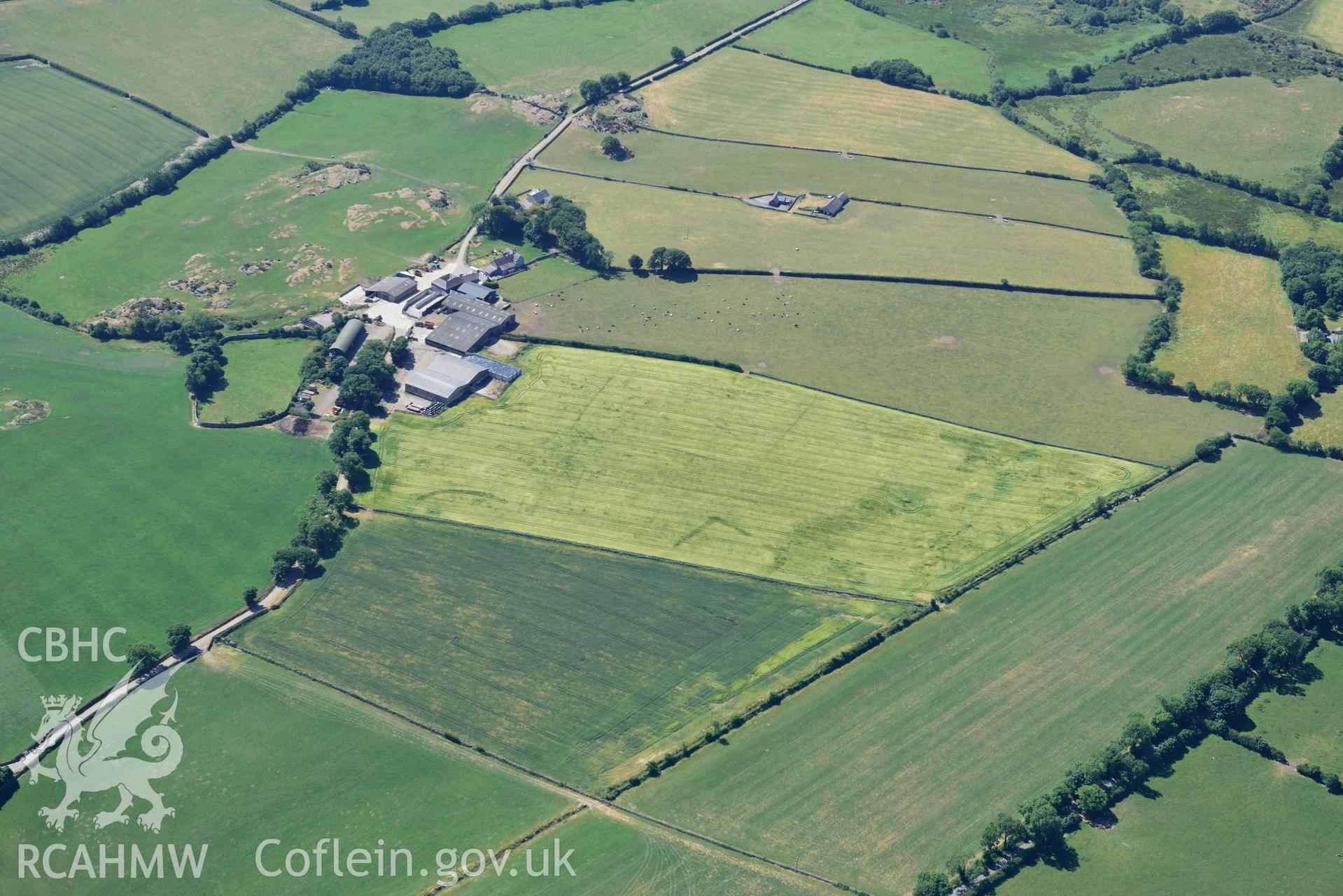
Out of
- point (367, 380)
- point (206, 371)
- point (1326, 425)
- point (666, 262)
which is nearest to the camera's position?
point (1326, 425)

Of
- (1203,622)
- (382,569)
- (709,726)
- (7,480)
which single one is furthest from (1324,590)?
(7,480)

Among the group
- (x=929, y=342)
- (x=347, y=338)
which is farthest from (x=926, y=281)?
(x=347, y=338)

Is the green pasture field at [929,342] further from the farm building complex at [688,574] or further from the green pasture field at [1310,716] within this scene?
the green pasture field at [1310,716]

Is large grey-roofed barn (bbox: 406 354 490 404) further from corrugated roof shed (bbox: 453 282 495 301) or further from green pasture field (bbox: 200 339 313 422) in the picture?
green pasture field (bbox: 200 339 313 422)

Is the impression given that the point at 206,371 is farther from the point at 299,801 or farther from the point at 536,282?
the point at 299,801

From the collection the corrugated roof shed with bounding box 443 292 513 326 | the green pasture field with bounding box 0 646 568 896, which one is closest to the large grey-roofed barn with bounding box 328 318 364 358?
the corrugated roof shed with bounding box 443 292 513 326

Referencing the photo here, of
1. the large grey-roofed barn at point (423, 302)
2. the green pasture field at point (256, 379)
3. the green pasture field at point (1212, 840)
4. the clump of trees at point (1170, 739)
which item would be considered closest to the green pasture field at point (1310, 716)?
the clump of trees at point (1170, 739)
